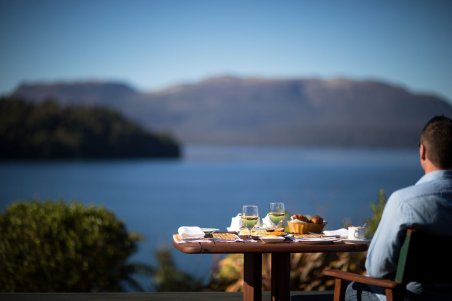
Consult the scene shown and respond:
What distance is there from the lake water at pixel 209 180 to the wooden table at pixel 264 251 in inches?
648

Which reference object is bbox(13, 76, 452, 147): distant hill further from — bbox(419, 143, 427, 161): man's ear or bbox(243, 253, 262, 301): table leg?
bbox(419, 143, 427, 161): man's ear

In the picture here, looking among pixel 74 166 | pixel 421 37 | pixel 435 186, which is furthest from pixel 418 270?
pixel 74 166

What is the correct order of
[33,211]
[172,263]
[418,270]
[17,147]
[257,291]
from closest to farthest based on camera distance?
1. [418,270]
2. [257,291]
3. [33,211]
4. [172,263]
5. [17,147]

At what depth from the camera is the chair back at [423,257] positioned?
2.75m

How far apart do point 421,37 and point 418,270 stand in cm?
1645

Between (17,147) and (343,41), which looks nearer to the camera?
(343,41)

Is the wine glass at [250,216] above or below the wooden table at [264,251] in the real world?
above

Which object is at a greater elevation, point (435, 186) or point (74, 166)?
point (435, 186)

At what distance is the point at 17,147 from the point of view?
24000mm

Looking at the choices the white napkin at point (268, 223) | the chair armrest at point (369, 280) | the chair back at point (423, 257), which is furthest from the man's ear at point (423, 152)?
the white napkin at point (268, 223)

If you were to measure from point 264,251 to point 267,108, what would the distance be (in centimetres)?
2277

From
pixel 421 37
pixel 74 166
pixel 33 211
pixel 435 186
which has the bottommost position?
pixel 74 166

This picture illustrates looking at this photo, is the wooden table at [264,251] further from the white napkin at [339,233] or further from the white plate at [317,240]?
the white napkin at [339,233]

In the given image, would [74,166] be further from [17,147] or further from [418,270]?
[418,270]
